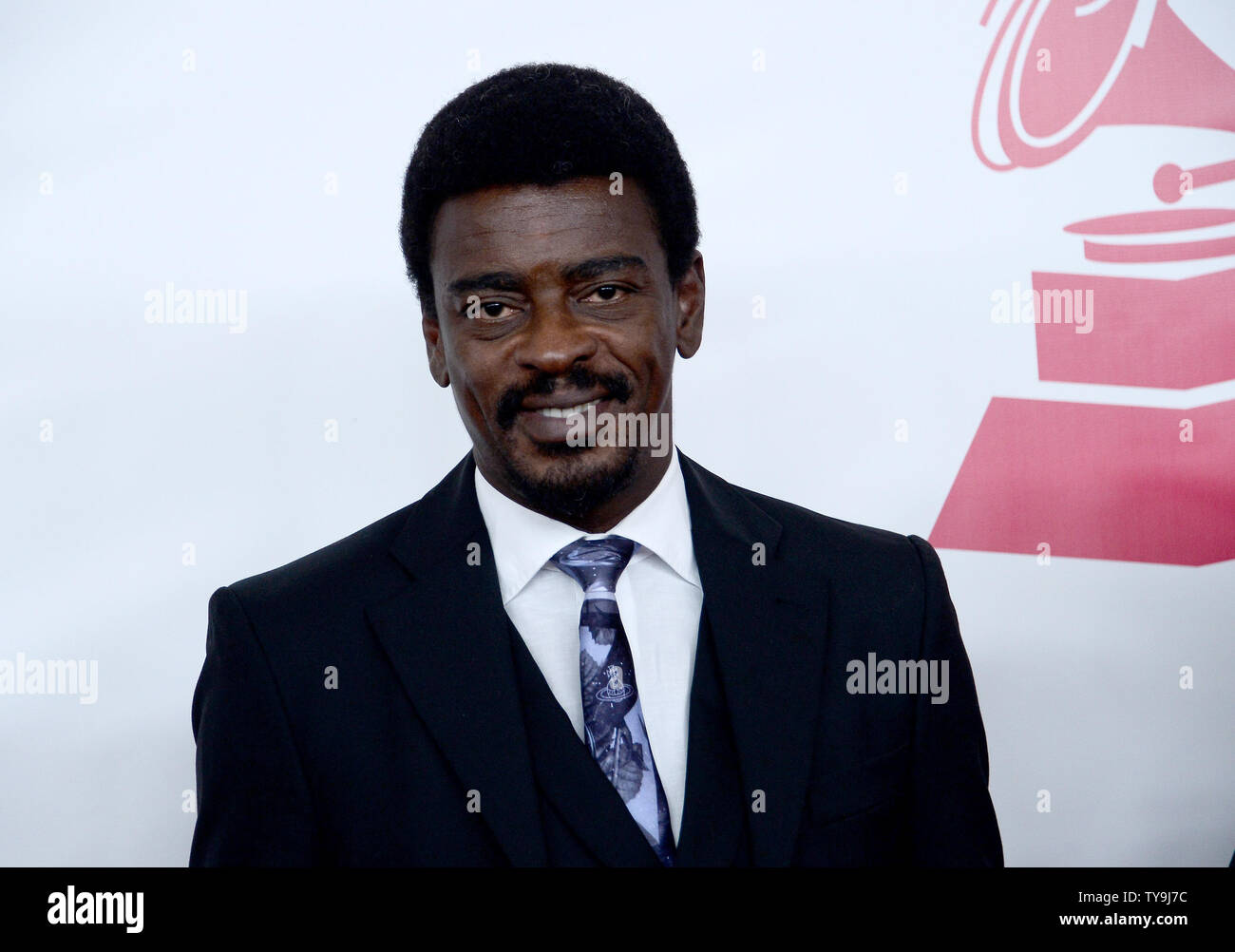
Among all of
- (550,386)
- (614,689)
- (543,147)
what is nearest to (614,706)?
(614,689)

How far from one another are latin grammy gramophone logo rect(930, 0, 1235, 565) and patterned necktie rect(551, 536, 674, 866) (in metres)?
0.92

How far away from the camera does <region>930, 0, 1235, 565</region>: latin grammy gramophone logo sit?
217cm

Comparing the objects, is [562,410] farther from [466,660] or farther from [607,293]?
[466,660]

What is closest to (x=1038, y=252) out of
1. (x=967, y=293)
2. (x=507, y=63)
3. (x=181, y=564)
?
(x=967, y=293)

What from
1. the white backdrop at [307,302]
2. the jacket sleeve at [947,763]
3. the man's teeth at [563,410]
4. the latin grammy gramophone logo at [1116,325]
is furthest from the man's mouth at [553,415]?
the latin grammy gramophone logo at [1116,325]

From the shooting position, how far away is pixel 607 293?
4.79 feet

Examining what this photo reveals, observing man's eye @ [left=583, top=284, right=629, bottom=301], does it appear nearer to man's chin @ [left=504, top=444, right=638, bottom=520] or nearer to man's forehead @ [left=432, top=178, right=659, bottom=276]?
man's forehead @ [left=432, top=178, right=659, bottom=276]

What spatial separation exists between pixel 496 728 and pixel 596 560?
25 centimetres

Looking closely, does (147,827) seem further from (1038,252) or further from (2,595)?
(1038,252)

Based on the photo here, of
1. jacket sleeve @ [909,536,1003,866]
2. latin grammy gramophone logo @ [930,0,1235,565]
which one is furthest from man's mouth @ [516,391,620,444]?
latin grammy gramophone logo @ [930,0,1235,565]

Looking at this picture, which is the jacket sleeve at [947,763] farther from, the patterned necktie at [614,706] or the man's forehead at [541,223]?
the man's forehead at [541,223]

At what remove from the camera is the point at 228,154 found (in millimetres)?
2078
